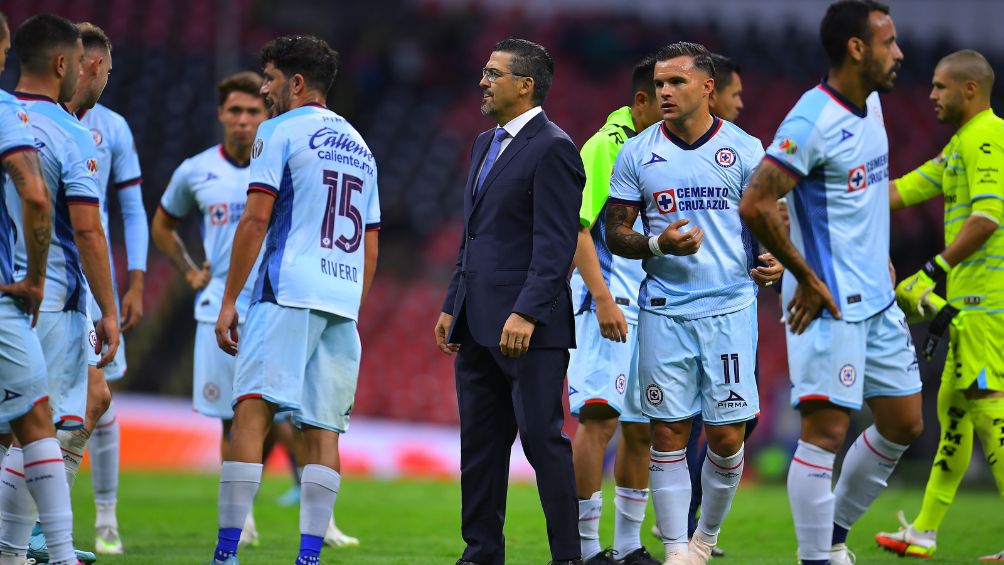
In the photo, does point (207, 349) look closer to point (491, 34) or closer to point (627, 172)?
point (627, 172)

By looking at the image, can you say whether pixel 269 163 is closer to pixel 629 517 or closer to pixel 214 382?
pixel 629 517

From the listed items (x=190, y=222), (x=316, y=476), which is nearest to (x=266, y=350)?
(x=316, y=476)

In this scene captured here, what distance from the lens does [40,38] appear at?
560 centimetres

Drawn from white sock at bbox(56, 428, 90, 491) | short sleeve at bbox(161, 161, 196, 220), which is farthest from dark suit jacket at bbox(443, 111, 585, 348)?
short sleeve at bbox(161, 161, 196, 220)

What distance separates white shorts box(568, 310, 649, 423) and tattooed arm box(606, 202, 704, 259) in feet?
2.17

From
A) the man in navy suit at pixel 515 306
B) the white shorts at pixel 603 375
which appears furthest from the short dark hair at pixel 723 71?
the man in navy suit at pixel 515 306

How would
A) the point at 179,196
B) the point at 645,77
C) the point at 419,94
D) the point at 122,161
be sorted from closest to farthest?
the point at 645,77 → the point at 122,161 → the point at 179,196 → the point at 419,94

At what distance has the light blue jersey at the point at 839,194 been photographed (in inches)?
214

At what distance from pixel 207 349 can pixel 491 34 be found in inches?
711

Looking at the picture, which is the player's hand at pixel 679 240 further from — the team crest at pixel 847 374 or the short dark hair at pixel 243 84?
the short dark hair at pixel 243 84

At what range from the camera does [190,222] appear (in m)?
20.2

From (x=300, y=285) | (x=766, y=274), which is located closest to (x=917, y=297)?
(x=766, y=274)

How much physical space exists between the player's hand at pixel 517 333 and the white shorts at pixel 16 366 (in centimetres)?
209

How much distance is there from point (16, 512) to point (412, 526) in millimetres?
4108
